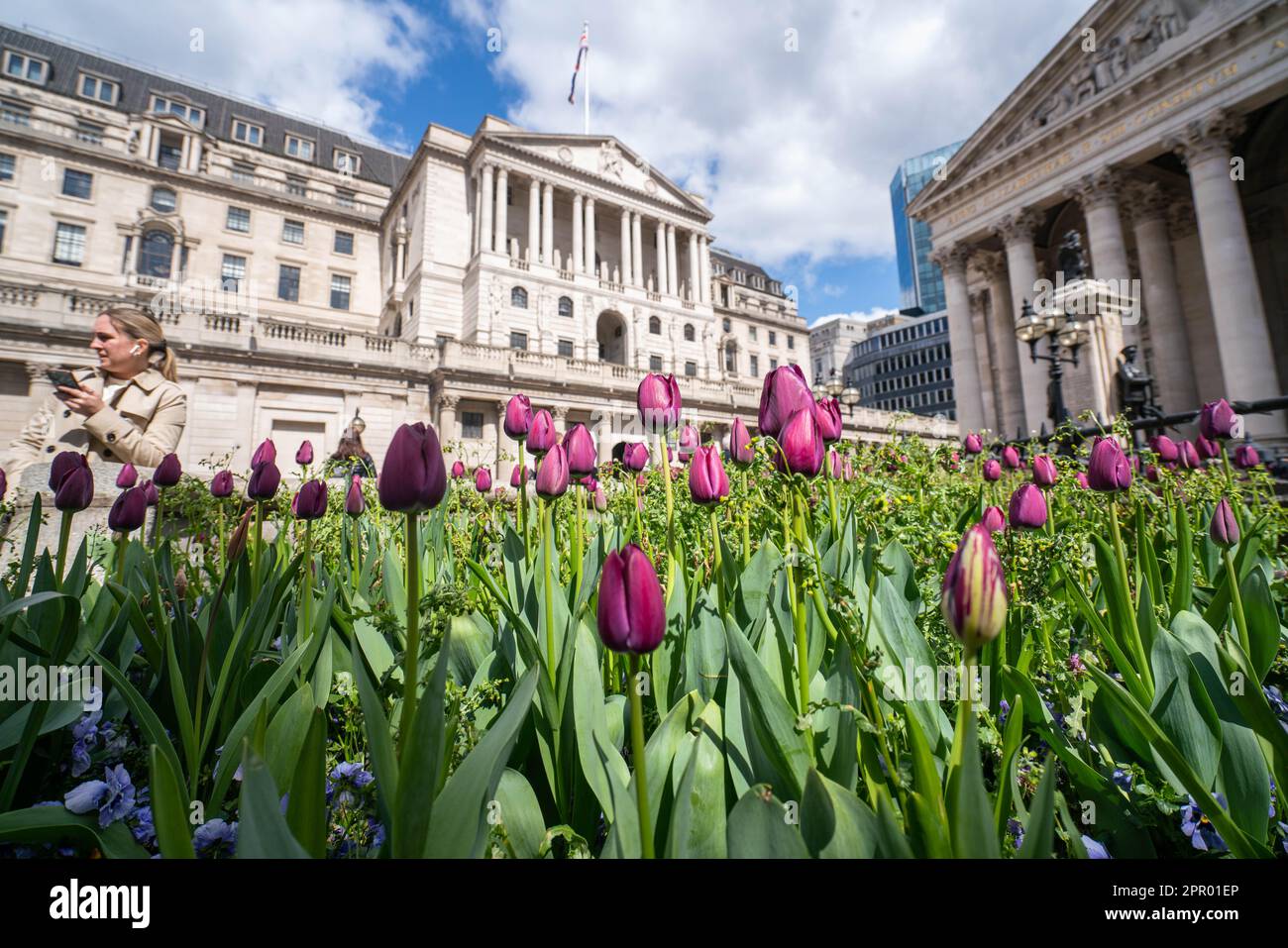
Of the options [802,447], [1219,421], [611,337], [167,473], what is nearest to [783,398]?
[802,447]

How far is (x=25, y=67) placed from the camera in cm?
3812

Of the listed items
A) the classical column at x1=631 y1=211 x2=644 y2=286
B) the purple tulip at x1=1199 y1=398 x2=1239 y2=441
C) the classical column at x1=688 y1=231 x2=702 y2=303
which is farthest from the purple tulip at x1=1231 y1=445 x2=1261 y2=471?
the classical column at x1=688 y1=231 x2=702 y2=303

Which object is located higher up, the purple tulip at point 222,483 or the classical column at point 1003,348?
the classical column at point 1003,348

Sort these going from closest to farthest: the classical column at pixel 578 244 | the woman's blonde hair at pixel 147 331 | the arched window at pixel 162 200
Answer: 1. the woman's blonde hair at pixel 147 331
2. the arched window at pixel 162 200
3. the classical column at pixel 578 244

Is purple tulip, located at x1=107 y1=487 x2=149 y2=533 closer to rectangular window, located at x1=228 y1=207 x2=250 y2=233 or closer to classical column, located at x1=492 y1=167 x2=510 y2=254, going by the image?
classical column, located at x1=492 y1=167 x2=510 y2=254

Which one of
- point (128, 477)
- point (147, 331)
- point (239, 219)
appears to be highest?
point (239, 219)

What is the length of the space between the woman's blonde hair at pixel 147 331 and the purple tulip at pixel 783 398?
439cm

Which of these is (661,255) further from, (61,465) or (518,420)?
(61,465)

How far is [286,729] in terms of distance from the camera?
1314 mm

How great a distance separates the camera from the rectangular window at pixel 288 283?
39.8 m

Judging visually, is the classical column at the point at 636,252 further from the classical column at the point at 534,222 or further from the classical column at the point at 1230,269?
the classical column at the point at 1230,269

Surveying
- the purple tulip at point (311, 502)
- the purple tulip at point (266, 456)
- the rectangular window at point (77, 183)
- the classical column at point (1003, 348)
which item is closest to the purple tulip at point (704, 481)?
the purple tulip at point (311, 502)

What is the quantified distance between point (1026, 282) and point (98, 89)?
5976 cm
